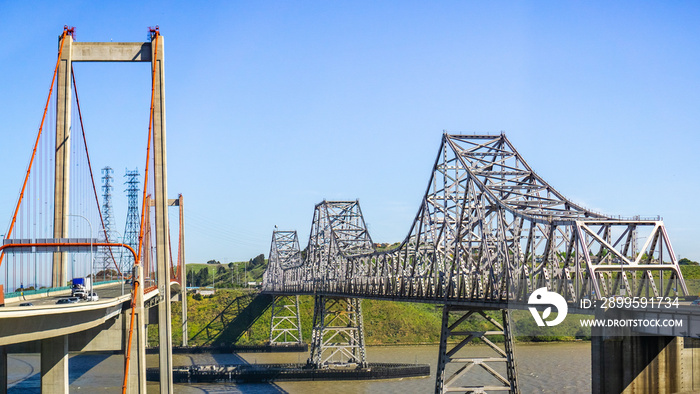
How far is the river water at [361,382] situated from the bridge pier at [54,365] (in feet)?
104

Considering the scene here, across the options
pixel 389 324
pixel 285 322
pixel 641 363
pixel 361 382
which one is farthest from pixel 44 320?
pixel 285 322

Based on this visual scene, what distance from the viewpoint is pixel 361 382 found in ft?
262

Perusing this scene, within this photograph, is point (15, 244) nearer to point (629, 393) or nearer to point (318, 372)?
point (629, 393)

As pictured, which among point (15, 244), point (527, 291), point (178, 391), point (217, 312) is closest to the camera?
point (15, 244)

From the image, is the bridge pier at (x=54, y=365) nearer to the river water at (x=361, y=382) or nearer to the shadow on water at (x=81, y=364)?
the river water at (x=361, y=382)

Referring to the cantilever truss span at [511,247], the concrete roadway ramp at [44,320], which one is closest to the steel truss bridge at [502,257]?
the cantilever truss span at [511,247]

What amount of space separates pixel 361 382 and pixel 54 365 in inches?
1827

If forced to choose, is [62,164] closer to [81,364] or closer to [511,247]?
[511,247]

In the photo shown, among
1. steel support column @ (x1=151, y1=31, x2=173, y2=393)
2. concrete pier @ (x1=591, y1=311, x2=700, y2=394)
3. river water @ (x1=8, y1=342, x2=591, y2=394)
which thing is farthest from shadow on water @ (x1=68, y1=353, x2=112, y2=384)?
concrete pier @ (x1=591, y1=311, x2=700, y2=394)

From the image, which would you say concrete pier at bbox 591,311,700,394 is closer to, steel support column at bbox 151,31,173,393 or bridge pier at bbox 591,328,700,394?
bridge pier at bbox 591,328,700,394

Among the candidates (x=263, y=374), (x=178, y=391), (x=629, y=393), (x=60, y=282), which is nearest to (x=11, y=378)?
(x=178, y=391)

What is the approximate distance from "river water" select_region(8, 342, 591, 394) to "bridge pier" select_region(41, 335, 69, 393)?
31.7 m

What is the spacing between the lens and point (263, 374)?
274ft

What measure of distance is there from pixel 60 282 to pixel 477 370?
47.7 metres
